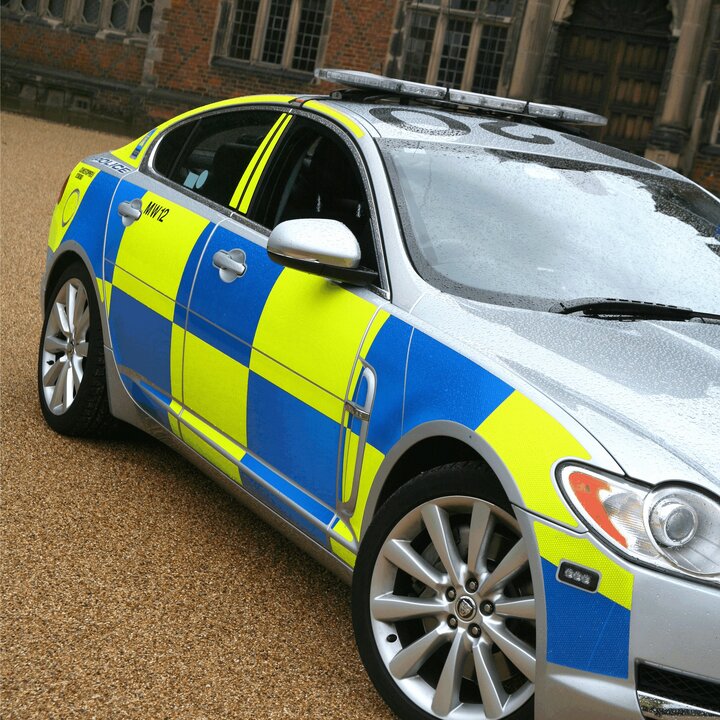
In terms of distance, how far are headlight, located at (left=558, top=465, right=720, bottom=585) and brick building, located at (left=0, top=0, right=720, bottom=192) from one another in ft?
60.3

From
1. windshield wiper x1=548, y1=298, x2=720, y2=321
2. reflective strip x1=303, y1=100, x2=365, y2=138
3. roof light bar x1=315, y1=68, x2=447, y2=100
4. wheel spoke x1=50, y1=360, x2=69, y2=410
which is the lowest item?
wheel spoke x1=50, y1=360, x2=69, y2=410

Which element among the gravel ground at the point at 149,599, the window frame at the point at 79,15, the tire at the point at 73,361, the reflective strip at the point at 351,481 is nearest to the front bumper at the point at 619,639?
the reflective strip at the point at 351,481

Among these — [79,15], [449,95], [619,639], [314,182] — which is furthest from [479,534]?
[79,15]

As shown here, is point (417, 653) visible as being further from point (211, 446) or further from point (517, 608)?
point (211, 446)

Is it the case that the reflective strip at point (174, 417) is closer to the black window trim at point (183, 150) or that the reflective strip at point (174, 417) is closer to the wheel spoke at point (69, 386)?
the black window trim at point (183, 150)

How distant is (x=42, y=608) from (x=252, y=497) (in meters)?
0.73

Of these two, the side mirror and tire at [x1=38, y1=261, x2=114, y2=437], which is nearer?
the side mirror

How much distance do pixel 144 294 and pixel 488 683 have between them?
87.2 inches

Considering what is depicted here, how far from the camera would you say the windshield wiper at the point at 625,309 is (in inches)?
130

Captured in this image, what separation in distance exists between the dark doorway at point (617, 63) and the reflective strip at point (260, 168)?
17749mm

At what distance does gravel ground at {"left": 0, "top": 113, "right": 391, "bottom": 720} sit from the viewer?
3.06m

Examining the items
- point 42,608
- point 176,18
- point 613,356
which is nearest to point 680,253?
point 613,356

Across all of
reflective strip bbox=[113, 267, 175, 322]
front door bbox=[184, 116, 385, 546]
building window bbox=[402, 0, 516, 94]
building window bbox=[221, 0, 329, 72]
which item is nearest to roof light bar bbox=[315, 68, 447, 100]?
front door bbox=[184, 116, 385, 546]

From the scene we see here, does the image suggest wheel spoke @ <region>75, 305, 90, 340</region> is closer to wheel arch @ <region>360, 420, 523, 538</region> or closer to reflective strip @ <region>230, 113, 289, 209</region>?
reflective strip @ <region>230, 113, 289, 209</region>
